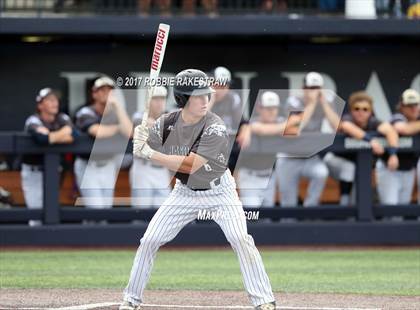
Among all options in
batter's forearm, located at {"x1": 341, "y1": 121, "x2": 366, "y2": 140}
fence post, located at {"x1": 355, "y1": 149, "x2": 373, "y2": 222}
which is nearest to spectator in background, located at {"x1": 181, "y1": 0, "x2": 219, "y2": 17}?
batter's forearm, located at {"x1": 341, "y1": 121, "x2": 366, "y2": 140}

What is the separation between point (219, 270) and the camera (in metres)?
10.1

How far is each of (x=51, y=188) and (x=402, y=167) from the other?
422cm

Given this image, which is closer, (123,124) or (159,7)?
(123,124)

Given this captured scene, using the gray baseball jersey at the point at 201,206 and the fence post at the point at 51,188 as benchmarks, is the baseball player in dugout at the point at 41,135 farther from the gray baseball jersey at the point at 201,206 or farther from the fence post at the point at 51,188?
the gray baseball jersey at the point at 201,206

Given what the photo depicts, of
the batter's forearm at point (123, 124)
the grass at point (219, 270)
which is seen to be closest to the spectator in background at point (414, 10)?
the grass at point (219, 270)

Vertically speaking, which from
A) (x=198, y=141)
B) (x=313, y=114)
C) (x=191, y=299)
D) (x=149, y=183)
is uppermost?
(x=198, y=141)

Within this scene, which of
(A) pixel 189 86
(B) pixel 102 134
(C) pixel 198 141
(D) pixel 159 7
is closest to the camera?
(A) pixel 189 86

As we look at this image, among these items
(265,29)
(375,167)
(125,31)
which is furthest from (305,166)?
(125,31)

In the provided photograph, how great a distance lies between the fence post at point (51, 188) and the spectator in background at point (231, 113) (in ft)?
6.34

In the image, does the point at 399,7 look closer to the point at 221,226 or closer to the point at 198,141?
the point at 198,141

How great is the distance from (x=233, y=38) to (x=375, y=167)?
8.69 ft

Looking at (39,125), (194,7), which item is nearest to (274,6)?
(194,7)

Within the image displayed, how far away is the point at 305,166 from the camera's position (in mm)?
12234

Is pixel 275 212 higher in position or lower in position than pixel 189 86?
lower
